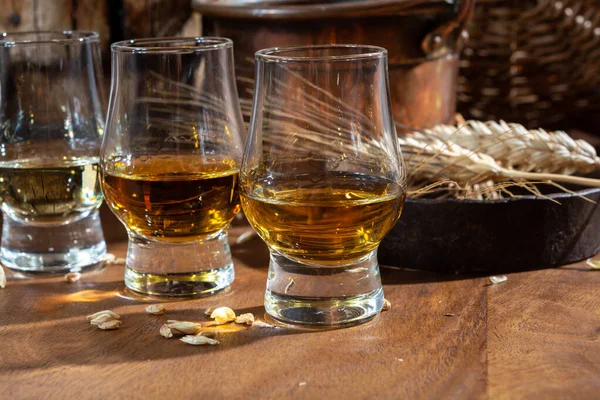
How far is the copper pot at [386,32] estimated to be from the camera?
1114 millimetres

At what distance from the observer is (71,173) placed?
0.92m

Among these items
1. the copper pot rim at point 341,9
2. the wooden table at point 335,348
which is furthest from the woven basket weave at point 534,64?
the wooden table at point 335,348

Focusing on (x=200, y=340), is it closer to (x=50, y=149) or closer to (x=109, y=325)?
(x=109, y=325)

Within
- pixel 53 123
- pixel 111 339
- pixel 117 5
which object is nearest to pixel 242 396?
pixel 111 339

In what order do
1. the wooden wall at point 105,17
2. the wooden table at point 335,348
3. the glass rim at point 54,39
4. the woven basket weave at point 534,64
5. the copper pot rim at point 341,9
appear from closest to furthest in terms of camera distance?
the wooden table at point 335,348, the glass rim at point 54,39, the copper pot rim at point 341,9, the wooden wall at point 105,17, the woven basket weave at point 534,64

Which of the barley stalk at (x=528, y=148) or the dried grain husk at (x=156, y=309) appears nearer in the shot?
the dried grain husk at (x=156, y=309)

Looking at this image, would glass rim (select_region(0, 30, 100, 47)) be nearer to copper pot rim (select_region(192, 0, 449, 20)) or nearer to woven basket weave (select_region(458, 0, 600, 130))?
copper pot rim (select_region(192, 0, 449, 20))

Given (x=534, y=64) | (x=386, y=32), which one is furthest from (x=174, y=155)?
(x=534, y=64)

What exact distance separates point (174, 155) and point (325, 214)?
0.58 ft

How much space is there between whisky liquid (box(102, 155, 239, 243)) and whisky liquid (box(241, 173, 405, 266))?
5 cm

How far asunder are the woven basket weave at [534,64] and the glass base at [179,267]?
82cm

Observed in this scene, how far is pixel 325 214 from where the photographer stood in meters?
0.75

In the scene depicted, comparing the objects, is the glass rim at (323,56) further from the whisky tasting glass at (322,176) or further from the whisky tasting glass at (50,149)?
the whisky tasting glass at (50,149)

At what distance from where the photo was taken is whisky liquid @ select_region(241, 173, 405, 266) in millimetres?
750
